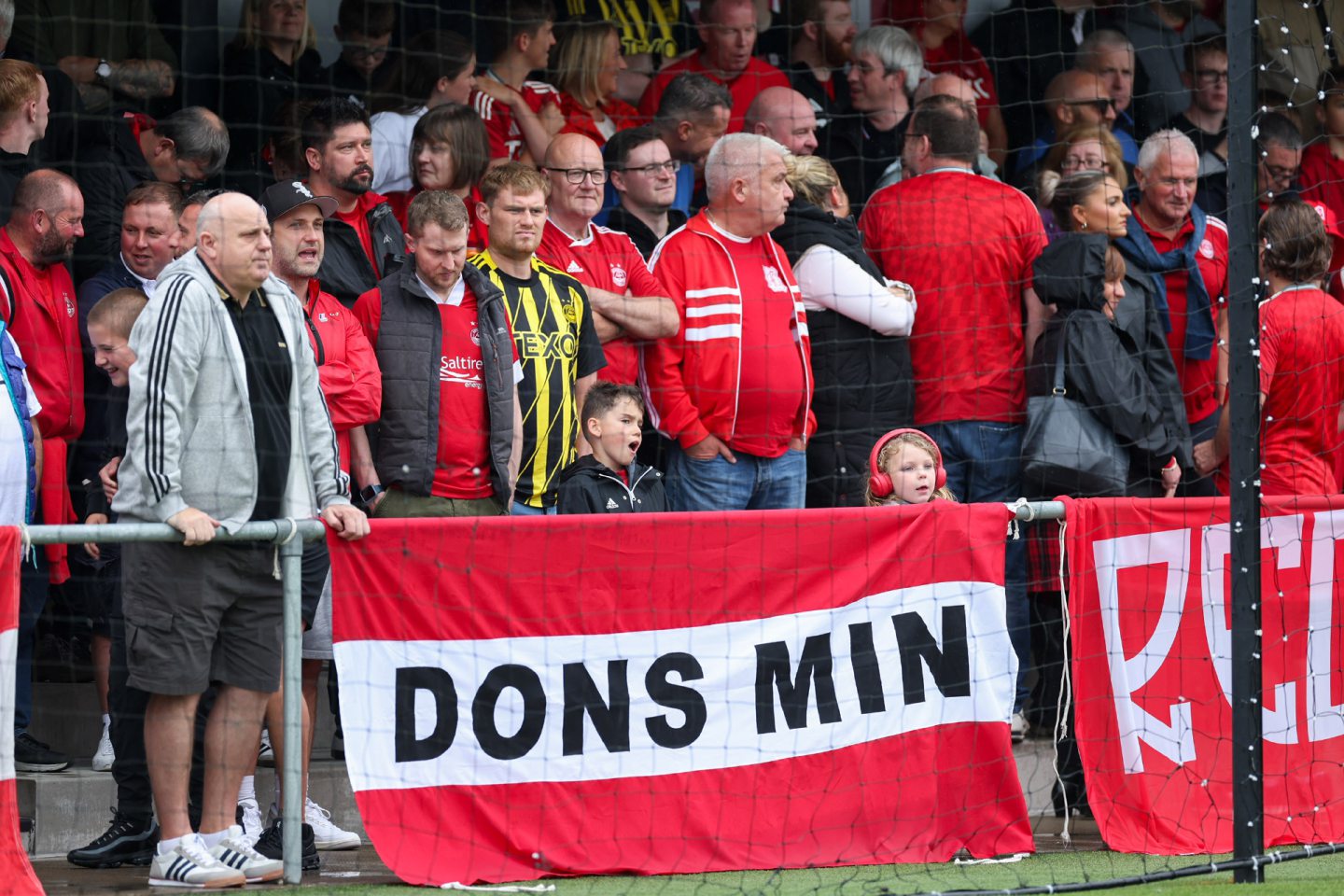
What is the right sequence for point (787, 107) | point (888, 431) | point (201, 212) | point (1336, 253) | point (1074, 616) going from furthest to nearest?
point (1336, 253), point (787, 107), point (888, 431), point (1074, 616), point (201, 212)

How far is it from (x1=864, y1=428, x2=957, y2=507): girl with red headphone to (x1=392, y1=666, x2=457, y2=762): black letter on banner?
189 centimetres

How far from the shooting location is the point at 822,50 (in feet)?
33.1

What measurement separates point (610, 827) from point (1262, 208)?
4.78 m

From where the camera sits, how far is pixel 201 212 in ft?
19.0

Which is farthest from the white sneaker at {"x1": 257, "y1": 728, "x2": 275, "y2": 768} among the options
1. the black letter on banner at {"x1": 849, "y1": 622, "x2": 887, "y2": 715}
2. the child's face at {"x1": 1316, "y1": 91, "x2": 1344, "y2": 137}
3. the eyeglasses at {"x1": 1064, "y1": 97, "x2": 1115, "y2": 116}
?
the child's face at {"x1": 1316, "y1": 91, "x2": 1344, "y2": 137}

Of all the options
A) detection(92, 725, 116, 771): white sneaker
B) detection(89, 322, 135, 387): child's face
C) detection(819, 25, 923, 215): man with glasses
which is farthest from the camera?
detection(819, 25, 923, 215): man with glasses

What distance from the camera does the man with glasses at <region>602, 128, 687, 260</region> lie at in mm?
7977

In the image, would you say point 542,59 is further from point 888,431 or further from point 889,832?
point 889,832

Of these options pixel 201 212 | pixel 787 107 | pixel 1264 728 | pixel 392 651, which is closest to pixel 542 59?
pixel 787 107

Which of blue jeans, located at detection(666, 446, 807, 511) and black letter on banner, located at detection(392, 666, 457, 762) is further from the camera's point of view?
blue jeans, located at detection(666, 446, 807, 511)

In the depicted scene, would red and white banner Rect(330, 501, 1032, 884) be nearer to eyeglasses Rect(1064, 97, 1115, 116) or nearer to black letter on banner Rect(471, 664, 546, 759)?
black letter on banner Rect(471, 664, 546, 759)

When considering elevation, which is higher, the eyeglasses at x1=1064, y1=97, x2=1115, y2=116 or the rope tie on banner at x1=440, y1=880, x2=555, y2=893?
the eyeglasses at x1=1064, y1=97, x2=1115, y2=116

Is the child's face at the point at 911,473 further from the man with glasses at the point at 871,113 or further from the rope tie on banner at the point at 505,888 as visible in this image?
the man with glasses at the point at 871,113

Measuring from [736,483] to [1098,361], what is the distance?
151cm
